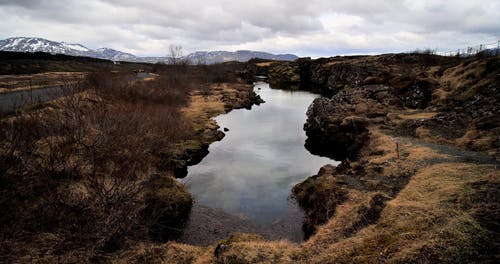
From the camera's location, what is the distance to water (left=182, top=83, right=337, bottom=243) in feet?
62.9

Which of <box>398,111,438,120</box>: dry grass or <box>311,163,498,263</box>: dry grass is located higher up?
<box>398,111,438,120</box>: dry grass

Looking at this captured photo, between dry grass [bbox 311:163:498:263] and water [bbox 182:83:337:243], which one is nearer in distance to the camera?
dry grass [bbox 311:163:498:263]

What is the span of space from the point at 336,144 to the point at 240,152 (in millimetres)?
10752

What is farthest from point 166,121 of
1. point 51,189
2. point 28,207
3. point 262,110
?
point 262,110

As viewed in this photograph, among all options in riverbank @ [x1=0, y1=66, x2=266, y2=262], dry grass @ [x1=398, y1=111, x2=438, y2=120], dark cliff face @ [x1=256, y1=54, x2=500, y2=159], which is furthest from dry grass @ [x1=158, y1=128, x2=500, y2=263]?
dry grass @ [x1=398, y1=111, x2=438, y2=120]

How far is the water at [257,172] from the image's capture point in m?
19.2

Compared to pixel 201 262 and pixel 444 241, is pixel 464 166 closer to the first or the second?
pixel 444 241

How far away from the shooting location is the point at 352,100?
3869cm

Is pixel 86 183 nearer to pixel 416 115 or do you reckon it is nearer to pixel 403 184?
pixel 403 184

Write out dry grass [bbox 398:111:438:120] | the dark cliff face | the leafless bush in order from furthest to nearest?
1. dry grass [bbox 398:111:438:120]
2. the dark cliff face
3. the leafless bush

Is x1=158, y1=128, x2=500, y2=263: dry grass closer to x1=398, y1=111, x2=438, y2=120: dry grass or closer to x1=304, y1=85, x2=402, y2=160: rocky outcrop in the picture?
x1=304, y1=85, x2=402, y2=160: rocky outcrop

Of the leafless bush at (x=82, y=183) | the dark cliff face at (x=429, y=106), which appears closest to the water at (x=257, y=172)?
the dark cliff face at (x=429, y=106)

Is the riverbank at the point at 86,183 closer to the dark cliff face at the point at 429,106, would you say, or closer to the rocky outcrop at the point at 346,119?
the rocky outcrop at the point at 346,119

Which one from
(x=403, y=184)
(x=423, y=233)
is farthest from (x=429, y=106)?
(x=423, y=233)
